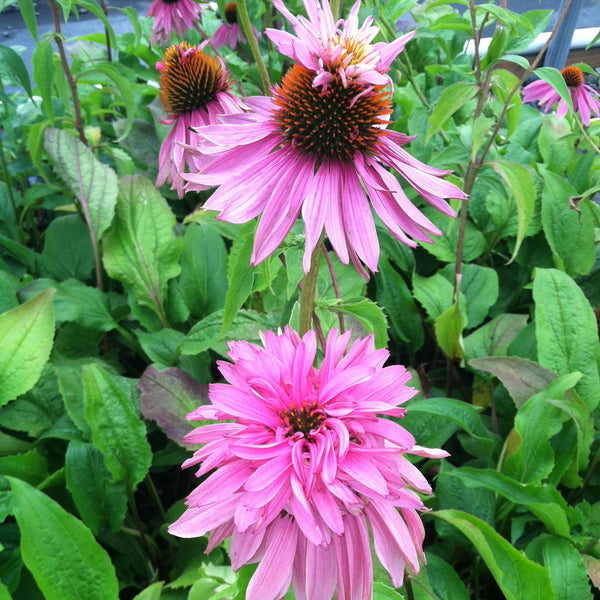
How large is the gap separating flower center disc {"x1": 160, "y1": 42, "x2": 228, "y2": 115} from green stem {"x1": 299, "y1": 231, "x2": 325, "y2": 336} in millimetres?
413

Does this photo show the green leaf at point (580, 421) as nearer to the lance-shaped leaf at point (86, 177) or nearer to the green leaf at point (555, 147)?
the green leaf at point (555, 147)

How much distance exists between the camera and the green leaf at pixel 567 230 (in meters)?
1.13

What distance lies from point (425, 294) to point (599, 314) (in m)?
0.31

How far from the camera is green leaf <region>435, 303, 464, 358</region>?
0.96 meters

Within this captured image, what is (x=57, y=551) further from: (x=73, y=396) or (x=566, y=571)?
(x=566, y=571)

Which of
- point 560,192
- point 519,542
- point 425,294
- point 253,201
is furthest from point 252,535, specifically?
point 560,192

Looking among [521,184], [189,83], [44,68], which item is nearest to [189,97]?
[189,83]

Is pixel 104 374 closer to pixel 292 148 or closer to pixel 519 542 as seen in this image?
pixel 292 148

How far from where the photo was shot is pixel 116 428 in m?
0.81

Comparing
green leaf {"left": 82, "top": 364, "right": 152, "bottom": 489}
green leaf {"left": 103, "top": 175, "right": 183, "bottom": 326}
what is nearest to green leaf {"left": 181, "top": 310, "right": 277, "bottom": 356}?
green leaf {"left": 82, "top": 364, "right": 152, "bottom": 489}

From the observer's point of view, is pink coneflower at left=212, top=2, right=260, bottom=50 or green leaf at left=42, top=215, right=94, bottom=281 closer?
green leaf at left=42, top=215, right=94, bottom=281

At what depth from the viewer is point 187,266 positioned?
3.73 feet

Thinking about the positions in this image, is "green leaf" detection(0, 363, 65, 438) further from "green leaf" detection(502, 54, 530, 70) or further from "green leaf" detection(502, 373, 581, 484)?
"green leaf" detection(502, 54, 530, 70)

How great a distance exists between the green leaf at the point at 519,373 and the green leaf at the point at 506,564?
264 millimetres
